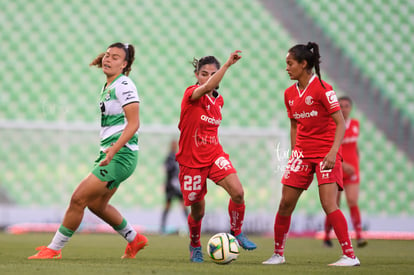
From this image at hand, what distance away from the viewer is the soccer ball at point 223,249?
17.2ft

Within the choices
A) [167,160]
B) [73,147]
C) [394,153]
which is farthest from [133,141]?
[394,153]

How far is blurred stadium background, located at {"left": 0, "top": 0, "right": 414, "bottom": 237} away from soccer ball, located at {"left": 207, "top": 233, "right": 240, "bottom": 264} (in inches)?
267

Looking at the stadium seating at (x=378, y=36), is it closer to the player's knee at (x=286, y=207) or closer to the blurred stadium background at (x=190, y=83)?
the blurred stadium background at (x=190, y=83)

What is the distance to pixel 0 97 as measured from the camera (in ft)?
45.6

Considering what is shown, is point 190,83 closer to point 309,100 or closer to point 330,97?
point 309,100

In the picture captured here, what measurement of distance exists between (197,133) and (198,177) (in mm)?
387

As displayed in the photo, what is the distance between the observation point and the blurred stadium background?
12.5 meters

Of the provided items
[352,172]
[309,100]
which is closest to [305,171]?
[309,100]

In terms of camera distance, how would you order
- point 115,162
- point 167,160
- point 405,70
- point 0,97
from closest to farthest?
point 115,162, point 167,160, point 0,97, point 405,70

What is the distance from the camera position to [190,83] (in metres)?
14.5

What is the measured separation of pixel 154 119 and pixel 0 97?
10.8 ft

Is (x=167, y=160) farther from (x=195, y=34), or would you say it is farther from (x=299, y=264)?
(x=299, y=264)

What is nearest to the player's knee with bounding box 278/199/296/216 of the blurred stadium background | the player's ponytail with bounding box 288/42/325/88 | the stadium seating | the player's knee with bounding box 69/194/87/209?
the player's ponytail with bounding box 288/42/325/88

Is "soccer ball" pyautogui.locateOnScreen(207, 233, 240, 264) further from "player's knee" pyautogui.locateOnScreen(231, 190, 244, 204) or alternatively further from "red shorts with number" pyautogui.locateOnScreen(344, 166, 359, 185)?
"red shorts with number" pyautogui.locateOnScreen(344, 166, 359, 185)
